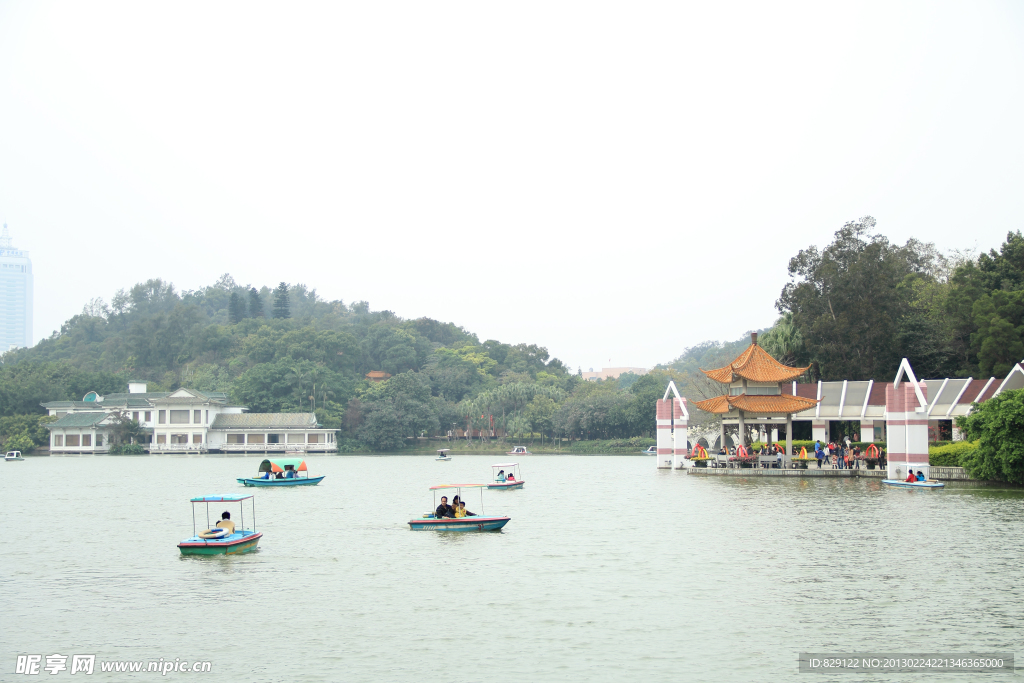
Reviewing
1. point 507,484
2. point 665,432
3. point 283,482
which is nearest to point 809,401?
point 665,432

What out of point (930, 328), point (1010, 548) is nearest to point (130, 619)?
point (1010, 548)

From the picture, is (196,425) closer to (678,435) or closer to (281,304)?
(281,304)

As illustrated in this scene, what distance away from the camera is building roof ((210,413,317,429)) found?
103000mm

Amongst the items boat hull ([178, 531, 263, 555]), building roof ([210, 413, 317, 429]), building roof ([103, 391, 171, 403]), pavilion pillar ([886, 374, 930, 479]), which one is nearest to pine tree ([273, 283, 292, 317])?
building roof ([103, 391, 171, 403])

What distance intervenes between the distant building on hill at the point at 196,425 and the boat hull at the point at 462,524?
254 feet

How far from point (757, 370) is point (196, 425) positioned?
2778 inches

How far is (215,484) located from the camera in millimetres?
51562

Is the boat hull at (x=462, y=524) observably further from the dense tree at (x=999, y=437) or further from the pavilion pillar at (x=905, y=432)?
the dense tree at (x=999, y=437)

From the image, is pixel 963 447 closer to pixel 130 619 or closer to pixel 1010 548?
pixel 1010 548

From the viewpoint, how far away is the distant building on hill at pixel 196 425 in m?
101

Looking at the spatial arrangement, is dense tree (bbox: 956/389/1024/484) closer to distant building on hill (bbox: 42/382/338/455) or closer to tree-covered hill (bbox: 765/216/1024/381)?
tree-covered hill (bbox: 765/216/1024/381)

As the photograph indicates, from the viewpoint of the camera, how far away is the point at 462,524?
26.3 metres

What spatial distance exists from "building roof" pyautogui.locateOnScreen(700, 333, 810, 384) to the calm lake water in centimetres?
1801

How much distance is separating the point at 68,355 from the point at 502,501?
396 feet
